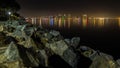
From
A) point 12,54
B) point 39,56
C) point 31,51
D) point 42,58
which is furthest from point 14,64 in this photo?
point 42,58

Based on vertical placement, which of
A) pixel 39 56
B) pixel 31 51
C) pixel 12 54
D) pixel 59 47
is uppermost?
pixel 12 54

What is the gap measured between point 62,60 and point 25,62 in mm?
8720

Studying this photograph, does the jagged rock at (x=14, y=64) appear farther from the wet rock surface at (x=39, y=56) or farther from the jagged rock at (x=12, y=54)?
the jagged rock at (x=12, y=54)

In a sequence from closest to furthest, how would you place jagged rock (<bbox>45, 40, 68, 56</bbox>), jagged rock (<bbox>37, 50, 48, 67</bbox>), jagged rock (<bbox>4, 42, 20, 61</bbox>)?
jagged rock (<bbox>4, 42, 20, 61</bbox>), jagged rock (<bbox>37, 50, 48, 67</bbox>), jagged rock (<bbox>45, 40, 68, 56</bbox>)

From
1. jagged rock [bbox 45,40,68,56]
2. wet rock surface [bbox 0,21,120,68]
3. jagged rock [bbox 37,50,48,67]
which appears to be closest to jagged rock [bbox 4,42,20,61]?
wet rock surface [bbox 0,21,120,68]

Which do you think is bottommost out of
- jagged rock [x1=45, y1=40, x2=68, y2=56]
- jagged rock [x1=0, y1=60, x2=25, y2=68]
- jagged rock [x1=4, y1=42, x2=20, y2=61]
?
jagged rock [x1=45, y1=40, x2=68, y2=56]

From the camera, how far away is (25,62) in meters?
14.7

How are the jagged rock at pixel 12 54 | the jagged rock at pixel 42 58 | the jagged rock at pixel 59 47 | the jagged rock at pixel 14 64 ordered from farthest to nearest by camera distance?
1. the jagged rock at pixel 59 47
2. the jagged rock at pixel 42 58
3. the jagged rock at pixel 12 54
4. the jagged rock at pixel 14 64

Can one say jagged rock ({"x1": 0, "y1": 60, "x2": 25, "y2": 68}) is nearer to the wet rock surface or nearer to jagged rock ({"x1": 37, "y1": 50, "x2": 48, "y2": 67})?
the wet rock surface

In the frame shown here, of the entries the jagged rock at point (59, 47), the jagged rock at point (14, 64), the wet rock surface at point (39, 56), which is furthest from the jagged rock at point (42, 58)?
the jagged rock at point (14, 64)

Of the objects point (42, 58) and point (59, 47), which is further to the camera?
point (59, 47)

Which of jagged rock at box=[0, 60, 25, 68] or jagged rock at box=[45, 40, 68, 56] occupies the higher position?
jagged rock at box=[0, 60, 25, 68]

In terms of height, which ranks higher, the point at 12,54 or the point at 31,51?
the point at 12,54

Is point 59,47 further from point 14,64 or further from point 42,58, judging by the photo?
point 14,64
